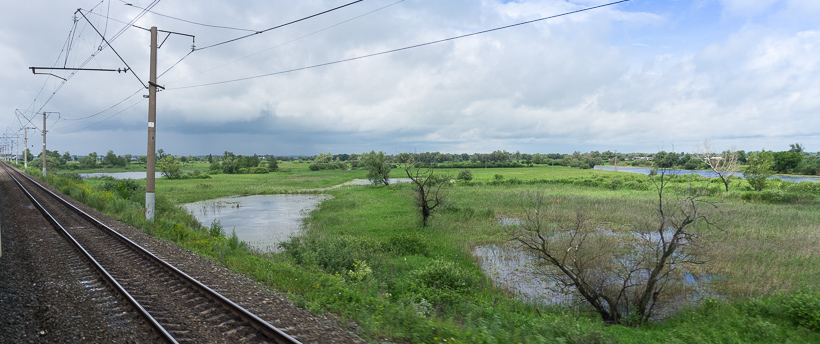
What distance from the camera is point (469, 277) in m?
14.9

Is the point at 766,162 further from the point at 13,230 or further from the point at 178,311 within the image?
the point at 13,230

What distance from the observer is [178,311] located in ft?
24.1

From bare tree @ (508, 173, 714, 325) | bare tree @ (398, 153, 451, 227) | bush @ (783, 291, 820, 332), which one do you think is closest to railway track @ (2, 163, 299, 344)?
bare tree @ (508, 173, 714, 325)

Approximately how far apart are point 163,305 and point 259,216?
24863 mm

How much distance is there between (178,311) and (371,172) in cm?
5157

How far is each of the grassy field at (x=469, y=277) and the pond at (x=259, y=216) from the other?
6.63 ft

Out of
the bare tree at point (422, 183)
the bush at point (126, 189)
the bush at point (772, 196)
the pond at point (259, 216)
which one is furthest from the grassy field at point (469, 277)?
the bush at point (772, 196)

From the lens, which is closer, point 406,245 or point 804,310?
point 804,310

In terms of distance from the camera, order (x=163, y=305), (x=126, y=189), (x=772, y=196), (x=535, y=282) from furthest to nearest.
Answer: (x=772, y=196), (x=126, y=189), (x=535, y=282), (x=163, y=305)

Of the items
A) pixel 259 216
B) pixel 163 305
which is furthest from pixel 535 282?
pixel 259 216

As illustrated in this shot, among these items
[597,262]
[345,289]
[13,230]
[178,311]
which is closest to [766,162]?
[597,262]

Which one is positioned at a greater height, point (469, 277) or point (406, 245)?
point (406, 245)

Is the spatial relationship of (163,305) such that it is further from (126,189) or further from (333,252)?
(126,189)

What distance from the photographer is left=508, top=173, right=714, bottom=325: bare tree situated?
12469mm
